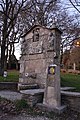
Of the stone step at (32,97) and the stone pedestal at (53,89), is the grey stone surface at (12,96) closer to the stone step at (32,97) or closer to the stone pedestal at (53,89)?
the stone step at (32,97)

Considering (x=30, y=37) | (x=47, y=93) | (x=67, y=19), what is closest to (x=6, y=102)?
(x=47, y=93)

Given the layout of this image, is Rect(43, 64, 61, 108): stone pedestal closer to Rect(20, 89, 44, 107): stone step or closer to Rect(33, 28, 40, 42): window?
Rect(20, 89, 44, 107): stone step

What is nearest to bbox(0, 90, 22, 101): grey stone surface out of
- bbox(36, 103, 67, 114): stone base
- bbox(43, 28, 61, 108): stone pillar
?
bbox(36, 103, 67, 114): stone base

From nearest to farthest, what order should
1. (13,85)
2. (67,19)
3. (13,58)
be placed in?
(13,85) < (67,19) < (13,58)

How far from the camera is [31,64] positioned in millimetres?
12484

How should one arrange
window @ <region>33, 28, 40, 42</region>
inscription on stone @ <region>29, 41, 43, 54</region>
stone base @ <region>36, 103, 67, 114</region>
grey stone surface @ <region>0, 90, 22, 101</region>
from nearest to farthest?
stone base @ <region>36, 103, 67, 114</region> → grey stone surface @ <region>0, 90, 22, 101</region> → inscription on stone @ <region>29, 41, 43, 54</region> → window @ <region>33, 28, 40, 42</region>

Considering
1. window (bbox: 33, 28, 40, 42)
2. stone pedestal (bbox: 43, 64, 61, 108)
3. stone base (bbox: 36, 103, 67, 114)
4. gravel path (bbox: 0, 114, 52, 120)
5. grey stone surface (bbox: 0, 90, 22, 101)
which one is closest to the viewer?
gravel path (bbox: 0, 114, 52, 120)

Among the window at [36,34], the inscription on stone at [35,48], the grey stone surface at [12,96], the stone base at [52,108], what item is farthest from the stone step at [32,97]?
the window at [36,34]

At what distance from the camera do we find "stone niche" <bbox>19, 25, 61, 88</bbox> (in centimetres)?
1146

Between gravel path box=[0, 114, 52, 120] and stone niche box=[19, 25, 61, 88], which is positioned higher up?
stone niche box=[19, 25, 61, 88]

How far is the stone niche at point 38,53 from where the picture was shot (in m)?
11.5

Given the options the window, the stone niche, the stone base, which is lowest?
the stone base

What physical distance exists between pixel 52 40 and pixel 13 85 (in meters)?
3.75

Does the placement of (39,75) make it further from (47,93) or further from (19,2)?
(19,2)
